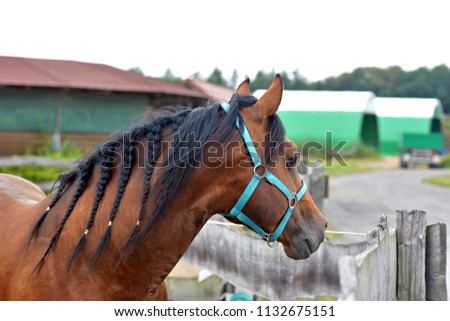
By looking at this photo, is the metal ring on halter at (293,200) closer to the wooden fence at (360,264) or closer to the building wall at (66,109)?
the wooden fence at (360,264)

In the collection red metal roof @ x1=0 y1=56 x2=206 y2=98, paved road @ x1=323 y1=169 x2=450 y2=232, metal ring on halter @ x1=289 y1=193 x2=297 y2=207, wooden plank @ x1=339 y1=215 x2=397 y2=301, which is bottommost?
paved road @ x1=323 y1=169 x2=450 y2=232

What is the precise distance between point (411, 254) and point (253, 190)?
122cm

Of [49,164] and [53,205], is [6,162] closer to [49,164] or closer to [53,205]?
[49,164]

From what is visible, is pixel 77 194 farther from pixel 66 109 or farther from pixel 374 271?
pixel 66 109

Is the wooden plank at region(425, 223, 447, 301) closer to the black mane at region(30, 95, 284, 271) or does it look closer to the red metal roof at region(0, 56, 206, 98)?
the black mane at region(30, 95, 284, 271)

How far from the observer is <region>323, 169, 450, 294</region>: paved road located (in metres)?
10.7

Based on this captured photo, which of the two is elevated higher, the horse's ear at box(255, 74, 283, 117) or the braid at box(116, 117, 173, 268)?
the horse's ear at box(255, 74, 283, 117)

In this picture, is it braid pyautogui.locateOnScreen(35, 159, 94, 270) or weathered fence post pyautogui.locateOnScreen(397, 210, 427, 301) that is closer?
braid pyautogui.locateOnScreen(35, 159, 94, 270)

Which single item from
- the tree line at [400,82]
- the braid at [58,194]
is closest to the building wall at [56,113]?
the braid at [58,194]

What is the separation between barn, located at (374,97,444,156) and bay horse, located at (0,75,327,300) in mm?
35771

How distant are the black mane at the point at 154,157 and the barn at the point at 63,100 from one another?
1211cm

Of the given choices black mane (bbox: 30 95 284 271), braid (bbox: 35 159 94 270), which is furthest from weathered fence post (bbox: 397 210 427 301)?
braid (bbox: 35 159 94 270)

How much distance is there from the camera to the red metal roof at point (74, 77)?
50.2 feet

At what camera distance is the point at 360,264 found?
2322 mm
